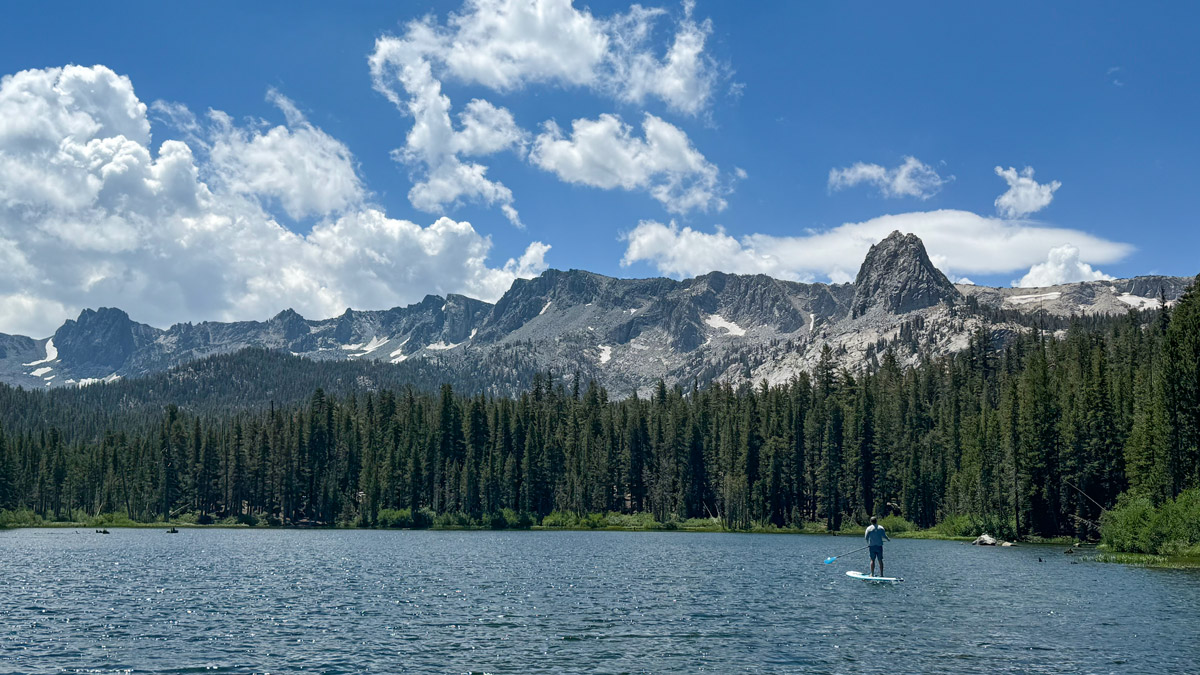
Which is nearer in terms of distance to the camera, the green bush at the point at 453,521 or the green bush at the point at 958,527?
the green bush at the point at 958,527

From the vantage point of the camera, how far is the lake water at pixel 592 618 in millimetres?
29250

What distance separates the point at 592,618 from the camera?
38781mm

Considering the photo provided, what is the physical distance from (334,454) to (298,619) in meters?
157

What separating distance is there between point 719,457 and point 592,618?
129 metres

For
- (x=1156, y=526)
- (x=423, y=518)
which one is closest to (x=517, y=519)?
(x=423, y=518)

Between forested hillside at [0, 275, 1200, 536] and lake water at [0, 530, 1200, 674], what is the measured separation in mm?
41709

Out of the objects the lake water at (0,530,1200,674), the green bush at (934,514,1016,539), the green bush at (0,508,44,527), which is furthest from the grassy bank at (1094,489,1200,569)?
the green bush at (0,508,44,527)

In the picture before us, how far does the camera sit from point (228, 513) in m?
189

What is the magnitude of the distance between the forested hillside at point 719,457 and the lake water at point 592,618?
1642 inches

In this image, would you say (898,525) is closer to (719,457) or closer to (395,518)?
(719,457)

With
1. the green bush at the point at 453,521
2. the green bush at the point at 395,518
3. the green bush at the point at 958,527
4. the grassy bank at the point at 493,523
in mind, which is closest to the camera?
the green bush at the point at 958,527

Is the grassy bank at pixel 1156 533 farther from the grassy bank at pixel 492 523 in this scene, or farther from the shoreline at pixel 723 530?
the grassy bank at pixel 492 523

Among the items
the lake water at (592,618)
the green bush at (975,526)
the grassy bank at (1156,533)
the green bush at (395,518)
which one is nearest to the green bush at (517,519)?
the green bush at (395,518)

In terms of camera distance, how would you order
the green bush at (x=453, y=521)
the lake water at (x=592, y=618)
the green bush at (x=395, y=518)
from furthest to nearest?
the green bush at (x=395, y=518)
the green bush at (x=453, y=521)
the lake water at (x=592, y=618)
